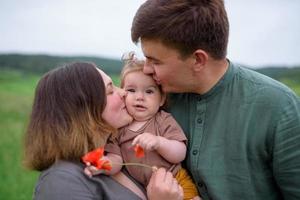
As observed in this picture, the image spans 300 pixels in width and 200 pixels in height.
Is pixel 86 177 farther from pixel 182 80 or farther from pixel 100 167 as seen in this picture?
pixel 182 80

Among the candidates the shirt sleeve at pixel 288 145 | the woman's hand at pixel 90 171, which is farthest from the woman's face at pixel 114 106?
the shirt sleeve at pixel 288 145

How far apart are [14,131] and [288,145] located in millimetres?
7214

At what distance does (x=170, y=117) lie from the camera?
9.32ft

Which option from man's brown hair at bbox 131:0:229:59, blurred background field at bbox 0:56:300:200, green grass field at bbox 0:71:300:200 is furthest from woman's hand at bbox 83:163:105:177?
blurred background field at bbox 0:56:300:200

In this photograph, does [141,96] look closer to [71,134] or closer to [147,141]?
[147,141]

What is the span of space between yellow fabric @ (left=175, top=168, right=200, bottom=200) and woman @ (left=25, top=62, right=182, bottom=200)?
0.16 meters

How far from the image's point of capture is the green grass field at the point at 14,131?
6754 millimetres

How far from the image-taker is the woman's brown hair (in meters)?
2.49

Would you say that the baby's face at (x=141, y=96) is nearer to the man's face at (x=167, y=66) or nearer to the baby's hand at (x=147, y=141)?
→ the man's face at (x=167, y=66)

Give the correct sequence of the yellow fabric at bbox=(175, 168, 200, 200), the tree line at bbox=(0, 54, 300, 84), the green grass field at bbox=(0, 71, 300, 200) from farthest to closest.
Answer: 1. the tree line at bbox=(0, 54, 300, 84)
2. the green grass field at bbox=(0, 71, 300, 200)
3. the yellow fabric at bbox=(175, 168, 200, 200)

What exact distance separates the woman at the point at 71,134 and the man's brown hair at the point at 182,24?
12.8 inches

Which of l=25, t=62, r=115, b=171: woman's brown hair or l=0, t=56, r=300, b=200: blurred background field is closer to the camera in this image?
l=25, t=62, r=115, b=171: woman's brown hair

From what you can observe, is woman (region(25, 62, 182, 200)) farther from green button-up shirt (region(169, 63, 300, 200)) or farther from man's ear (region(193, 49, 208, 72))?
man's ear (region(193, 49, 208, 72))

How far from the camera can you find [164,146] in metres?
2.67
